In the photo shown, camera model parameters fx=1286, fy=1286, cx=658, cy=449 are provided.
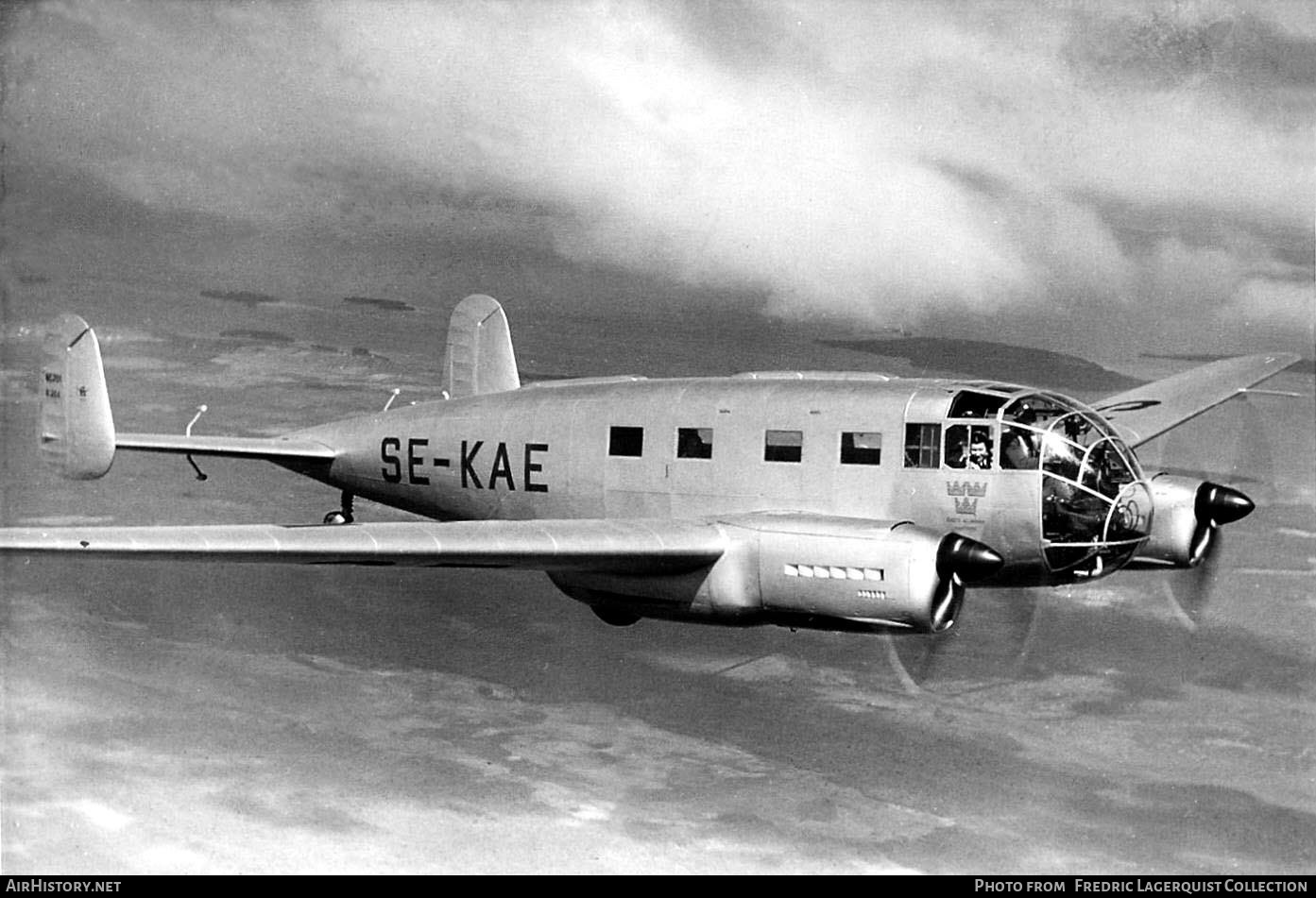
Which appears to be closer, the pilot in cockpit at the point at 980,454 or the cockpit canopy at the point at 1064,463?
the cockpit canopy at the point at 1064,463

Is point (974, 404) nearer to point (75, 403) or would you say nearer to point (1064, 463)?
point (1064, 463)

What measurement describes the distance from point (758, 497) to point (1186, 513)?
546 cm

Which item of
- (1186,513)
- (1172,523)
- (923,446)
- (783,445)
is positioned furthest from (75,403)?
(1186,513)

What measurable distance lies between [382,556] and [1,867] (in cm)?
524

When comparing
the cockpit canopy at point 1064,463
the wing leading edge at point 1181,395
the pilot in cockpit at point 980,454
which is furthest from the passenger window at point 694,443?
the wing leading edge at point 1181,395

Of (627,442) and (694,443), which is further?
(627,442)

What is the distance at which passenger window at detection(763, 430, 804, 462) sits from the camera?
16359 millimetres

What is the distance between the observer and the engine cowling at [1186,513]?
16.4m

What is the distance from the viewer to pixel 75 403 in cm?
1814

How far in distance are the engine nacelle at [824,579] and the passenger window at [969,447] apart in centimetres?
152

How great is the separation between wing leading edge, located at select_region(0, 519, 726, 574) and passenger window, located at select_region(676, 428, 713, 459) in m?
1.64

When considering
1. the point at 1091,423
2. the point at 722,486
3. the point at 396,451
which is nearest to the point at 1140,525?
the point at 1091,423

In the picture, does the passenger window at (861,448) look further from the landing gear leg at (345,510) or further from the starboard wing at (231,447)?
the starboard wing at (231,447)

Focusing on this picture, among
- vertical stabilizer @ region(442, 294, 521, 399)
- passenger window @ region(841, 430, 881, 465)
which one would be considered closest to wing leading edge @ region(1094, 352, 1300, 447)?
passenger window @ region(841, 430, 881, 465)
